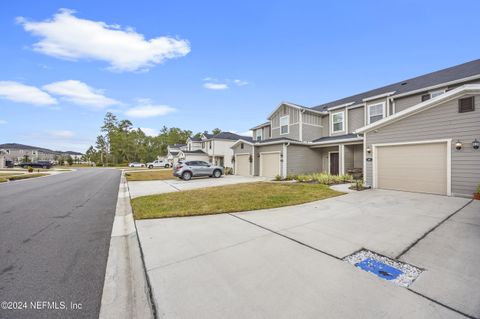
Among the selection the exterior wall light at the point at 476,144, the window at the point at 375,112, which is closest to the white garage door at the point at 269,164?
the window at the point at 375,112

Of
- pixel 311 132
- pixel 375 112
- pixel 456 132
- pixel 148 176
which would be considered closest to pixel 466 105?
pixel 456 132

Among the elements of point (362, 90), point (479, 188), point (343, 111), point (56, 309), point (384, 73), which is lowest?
point (56, 309)

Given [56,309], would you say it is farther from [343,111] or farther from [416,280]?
[343,111]

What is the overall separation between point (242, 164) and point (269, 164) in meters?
3.73

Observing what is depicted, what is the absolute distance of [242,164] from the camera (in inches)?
739

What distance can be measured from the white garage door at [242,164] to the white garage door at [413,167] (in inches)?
419

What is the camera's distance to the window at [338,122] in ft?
49.7

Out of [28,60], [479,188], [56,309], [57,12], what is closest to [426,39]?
[479,188]

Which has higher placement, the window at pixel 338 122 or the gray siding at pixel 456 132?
the window at pixel 338 122

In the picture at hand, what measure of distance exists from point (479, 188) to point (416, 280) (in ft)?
23.4

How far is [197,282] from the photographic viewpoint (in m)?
2.29

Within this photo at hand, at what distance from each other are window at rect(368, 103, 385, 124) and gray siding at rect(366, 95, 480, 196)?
556cm

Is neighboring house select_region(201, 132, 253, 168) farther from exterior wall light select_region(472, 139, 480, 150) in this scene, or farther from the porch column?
exterior wall light select_region(472, 139, 480, 150)

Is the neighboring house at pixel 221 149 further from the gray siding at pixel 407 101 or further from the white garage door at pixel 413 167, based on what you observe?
the white garage door at pixel 413 167
